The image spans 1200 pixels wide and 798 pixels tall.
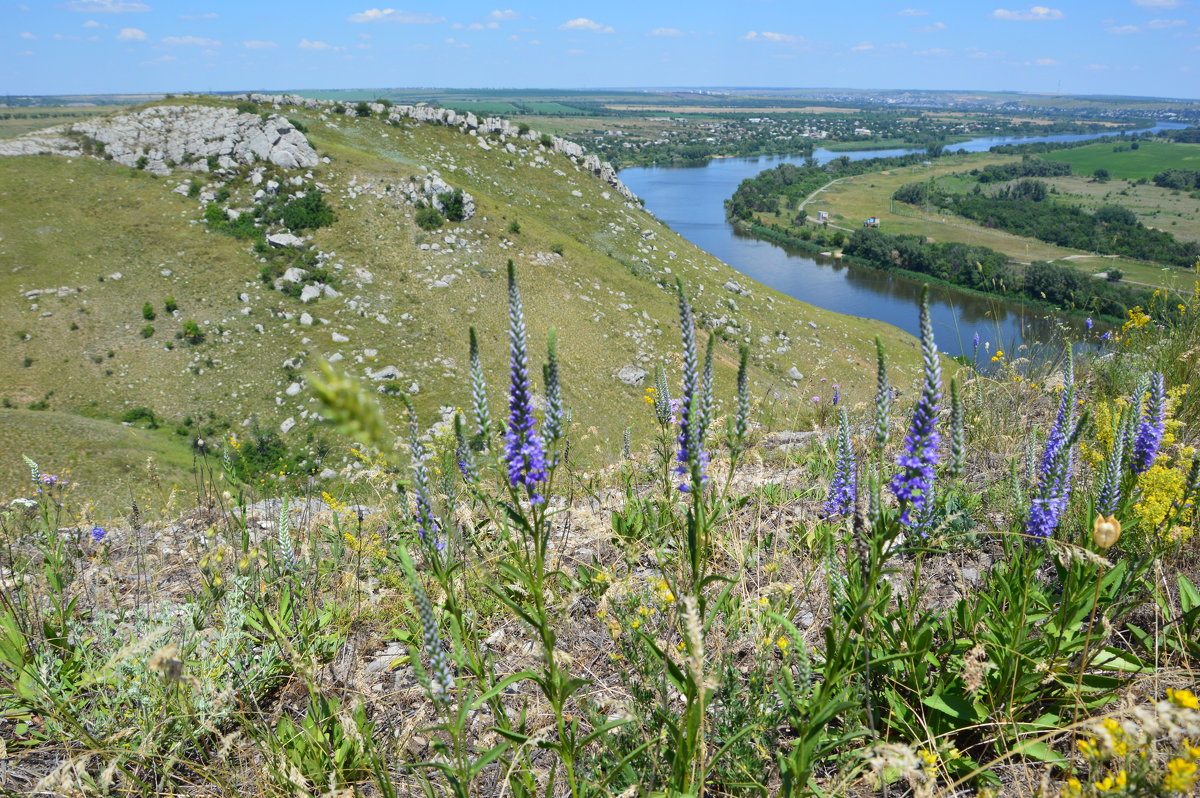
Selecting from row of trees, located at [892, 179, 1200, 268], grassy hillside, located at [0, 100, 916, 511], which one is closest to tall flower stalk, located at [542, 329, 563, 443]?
grassy hillside, located at [0, 100, 916, 511]

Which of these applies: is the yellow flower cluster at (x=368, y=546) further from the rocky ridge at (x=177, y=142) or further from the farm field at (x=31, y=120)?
the farm field at (x=31, y=120)

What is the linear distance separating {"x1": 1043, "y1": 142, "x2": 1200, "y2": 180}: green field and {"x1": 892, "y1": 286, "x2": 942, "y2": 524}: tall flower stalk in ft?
608

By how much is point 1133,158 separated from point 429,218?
20998 cm

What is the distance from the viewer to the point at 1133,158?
163 m

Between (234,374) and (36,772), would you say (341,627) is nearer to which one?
(36,772)

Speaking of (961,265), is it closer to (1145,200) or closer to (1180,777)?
(1145,200)

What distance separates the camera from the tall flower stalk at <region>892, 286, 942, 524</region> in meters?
2.94

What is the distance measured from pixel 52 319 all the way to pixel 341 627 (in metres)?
35.5

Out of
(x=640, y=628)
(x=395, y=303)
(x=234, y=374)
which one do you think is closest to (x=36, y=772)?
(x=640, y=628)

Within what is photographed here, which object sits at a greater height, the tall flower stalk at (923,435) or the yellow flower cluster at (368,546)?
the tall flower stalk at (923,435)

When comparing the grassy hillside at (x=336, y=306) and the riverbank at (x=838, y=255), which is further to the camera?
the riverbank at (x=838, y=255)

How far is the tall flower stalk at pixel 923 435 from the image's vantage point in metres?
2.94

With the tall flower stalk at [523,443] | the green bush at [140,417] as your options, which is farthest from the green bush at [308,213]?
the tall flower stalk at [523,443]

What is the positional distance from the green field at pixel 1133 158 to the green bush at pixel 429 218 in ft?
551
